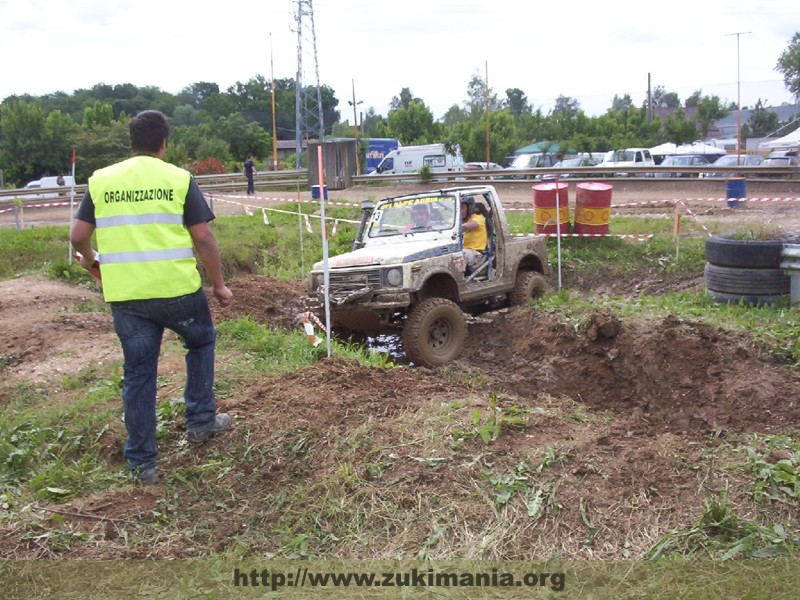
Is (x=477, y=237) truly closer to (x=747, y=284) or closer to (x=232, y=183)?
(x=747, y=284)

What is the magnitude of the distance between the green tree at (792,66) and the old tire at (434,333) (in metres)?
63.6

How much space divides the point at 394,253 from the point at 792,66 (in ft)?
213

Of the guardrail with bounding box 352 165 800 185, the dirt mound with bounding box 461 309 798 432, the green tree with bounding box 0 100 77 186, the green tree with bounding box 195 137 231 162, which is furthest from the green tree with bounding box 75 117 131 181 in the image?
the dirt mound with bounding box 461 309 798 432

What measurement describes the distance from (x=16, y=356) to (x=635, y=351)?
245 inches

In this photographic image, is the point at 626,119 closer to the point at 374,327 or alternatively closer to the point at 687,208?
the point at 687,208

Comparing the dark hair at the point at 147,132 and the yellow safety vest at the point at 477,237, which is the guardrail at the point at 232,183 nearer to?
the yellow safety vest at the point at 477,237

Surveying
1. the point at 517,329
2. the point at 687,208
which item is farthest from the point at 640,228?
the point at 517,329

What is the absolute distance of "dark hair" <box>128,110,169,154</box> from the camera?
4832 millimetres

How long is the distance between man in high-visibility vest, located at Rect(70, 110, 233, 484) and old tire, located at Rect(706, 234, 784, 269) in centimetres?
675

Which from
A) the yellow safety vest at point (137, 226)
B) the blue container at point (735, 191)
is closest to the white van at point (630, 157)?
the blue container at point (735, 191)

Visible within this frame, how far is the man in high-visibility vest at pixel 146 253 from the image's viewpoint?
470cm

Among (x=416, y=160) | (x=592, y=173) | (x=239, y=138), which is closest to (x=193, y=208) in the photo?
(x=592, y=173)

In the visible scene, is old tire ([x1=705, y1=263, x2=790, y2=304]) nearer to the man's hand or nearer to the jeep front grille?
the jeep front grille

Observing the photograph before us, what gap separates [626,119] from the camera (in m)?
52.6
